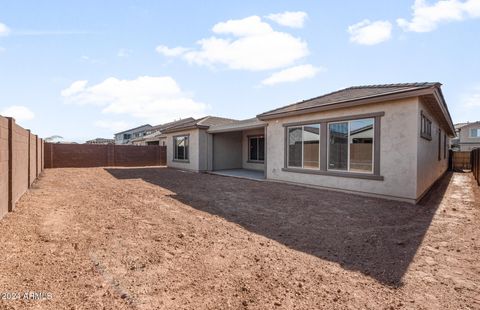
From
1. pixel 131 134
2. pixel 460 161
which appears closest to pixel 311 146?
pixel 460 161

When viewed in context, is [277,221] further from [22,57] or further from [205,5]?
[22,57]

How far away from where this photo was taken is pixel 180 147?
19.2 m

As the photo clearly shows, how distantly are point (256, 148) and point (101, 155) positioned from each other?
44.0 feet

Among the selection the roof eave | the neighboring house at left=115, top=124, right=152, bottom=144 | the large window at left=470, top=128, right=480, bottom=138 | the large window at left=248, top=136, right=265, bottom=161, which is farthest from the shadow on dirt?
the neighboring house at left=115, top=124, right=152, bottom=144

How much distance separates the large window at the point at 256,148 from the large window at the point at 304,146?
5.62m

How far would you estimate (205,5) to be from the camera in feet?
31.3

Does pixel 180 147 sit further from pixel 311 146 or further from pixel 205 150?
pixel 311 146

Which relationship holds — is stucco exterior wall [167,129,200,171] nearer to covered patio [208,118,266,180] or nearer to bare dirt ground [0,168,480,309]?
covered patio [208,118,266,180]

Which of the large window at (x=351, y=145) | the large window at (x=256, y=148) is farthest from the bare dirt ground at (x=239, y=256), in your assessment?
the large window at (x=256, y=148)

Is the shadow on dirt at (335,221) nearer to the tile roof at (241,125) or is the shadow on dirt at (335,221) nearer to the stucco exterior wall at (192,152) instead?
the tile roof at (241,125)

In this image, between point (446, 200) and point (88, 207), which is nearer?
point (88, 207)

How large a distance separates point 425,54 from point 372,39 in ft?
7.24

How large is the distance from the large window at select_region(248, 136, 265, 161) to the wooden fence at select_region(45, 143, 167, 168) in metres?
9.63

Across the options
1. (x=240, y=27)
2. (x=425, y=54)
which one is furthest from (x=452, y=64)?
(x=240, y=27)
